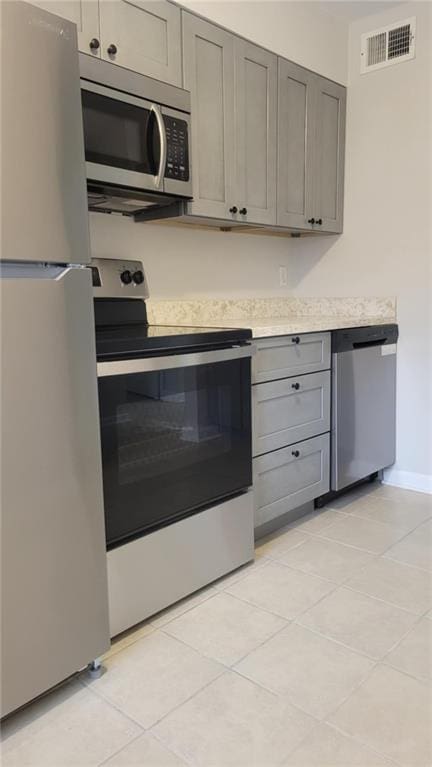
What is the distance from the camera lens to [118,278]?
2219 mm

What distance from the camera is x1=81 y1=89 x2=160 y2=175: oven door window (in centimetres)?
183

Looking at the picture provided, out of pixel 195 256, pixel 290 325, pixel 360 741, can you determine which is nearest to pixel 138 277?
pixel 195 256

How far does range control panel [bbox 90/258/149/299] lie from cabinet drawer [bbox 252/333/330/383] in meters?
0.56

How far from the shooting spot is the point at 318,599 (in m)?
1.93

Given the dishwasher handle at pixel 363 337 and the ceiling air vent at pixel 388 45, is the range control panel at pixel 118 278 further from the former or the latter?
the ceiling air vent at pixel 388 45

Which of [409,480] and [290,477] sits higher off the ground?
[290,477]

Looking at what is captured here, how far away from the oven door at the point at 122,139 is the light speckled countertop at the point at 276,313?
2.07 feet

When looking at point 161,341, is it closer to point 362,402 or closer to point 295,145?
point 362,402

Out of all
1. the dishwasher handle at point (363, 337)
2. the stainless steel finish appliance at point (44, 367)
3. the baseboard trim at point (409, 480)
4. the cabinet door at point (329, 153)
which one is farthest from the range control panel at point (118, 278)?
the baseboard trim at point (409, 480)

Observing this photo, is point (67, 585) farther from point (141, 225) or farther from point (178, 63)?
point (178, 63)

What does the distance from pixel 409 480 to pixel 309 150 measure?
1847 mm

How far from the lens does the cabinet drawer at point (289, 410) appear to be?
2.25m

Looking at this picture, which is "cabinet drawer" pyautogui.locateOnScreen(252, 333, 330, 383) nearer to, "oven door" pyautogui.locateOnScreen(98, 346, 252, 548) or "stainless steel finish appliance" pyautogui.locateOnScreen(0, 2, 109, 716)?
"oven door" pyautogui.locateOnScreen(98, 346, 252, 548)

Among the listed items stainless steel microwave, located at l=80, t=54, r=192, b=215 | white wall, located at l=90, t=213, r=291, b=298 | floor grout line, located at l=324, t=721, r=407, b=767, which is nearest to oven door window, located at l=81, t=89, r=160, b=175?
stainless steel microwave, located at l=80, t=54, r=192, b=215
